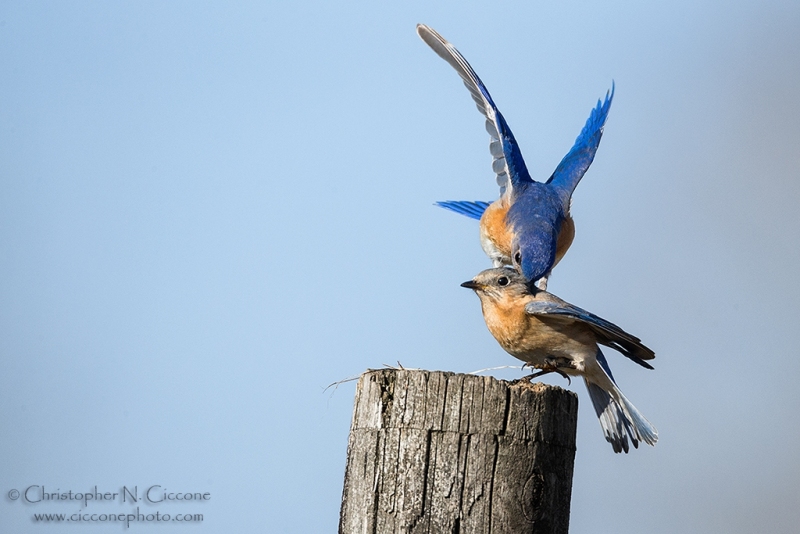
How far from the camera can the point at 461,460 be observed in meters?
3.43

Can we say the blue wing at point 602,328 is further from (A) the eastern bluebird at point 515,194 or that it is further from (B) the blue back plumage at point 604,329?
(A) the eastern bluebird at point 515,194

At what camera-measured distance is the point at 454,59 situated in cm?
868

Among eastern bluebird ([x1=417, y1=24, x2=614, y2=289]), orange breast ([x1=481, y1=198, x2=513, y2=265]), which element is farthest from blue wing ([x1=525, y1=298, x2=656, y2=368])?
orange breast ([x1=481, y1=198, x2=513, y2=265])

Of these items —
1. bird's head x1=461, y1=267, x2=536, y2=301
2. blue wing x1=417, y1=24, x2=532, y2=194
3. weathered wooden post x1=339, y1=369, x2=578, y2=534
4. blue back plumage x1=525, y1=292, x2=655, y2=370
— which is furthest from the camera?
blue wing x1=417, y1=24, x2=532, y2=194

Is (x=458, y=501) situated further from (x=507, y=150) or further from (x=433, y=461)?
(x=507, y=150)

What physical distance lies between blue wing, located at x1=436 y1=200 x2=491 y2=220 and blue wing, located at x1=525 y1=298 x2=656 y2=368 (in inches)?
163

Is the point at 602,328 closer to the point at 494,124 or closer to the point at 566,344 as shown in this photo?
the point at 566,344

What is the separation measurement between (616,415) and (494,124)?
13.2 ft

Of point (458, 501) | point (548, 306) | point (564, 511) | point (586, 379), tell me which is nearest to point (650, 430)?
point (586, 379)

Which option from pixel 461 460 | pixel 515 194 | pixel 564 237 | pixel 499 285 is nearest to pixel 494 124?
pixel 515 194

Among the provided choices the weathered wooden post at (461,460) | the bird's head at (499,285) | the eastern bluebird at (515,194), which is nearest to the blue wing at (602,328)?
the bird's head at (499,285)

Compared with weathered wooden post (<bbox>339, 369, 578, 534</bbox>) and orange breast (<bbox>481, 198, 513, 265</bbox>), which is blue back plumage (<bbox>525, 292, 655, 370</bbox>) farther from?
orange breast (<bbox>481, 198, 513, 265</bbox>)

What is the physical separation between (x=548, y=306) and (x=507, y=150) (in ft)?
12.3

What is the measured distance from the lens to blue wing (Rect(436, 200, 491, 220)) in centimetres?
948
